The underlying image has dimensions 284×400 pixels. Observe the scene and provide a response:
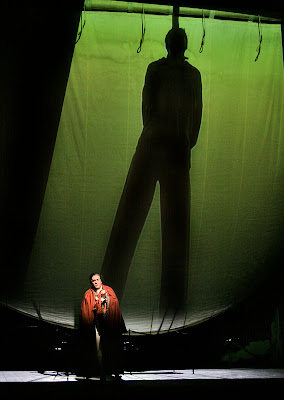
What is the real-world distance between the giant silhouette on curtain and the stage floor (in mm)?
700

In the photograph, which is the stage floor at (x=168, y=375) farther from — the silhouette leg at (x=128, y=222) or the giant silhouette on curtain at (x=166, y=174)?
the silhouette leg at (x=128, y=222)

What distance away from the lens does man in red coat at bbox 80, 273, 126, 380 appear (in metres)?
5.79

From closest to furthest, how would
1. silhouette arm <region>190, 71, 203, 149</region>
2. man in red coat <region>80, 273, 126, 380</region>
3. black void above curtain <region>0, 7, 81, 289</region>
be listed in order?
man in red coat <region>80, 273, 126, 380</region>, black void above curtain <region>0, 7, 81, 289</region>, silhouette arm <region>190, 71, 203, 149</region>

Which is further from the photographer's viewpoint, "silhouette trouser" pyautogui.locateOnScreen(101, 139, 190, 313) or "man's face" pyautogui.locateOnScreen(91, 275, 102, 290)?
"silhouette trouser" pyautogui.locateOnScreen(101, 139, 190, 313)

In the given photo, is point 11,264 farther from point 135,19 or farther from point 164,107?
point 135,19

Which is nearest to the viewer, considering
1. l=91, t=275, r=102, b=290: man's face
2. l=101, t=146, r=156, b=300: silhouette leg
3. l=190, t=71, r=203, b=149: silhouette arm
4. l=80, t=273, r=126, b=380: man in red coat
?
l=80, t=273, r=126, b=380: man in red coat

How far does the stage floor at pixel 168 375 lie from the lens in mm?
5812

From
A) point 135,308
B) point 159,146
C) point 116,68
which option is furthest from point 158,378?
point 116,68

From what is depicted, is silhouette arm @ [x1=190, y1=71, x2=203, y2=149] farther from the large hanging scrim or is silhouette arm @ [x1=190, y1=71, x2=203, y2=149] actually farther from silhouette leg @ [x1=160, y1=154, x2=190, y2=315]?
silhouette leg @ [x1=160, y1=154, x2=190, y2=315]

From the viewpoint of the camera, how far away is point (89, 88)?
629cm

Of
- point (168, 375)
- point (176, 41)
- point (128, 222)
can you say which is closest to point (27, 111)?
Result: point (128, 222)

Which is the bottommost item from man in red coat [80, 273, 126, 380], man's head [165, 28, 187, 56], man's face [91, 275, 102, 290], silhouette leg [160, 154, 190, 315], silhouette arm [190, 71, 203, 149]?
man in red coat [80, 273, 126, 380]

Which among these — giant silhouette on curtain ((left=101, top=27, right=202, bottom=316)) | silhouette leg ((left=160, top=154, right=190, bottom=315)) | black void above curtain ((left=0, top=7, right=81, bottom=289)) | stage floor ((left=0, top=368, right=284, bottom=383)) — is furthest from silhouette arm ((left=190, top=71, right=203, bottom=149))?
stage floor ((left=0, top=368, right=284, bottom=383))

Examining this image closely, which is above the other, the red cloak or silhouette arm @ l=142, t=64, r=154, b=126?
silhouette arm @ l=142, t=64, r=154, b=126
